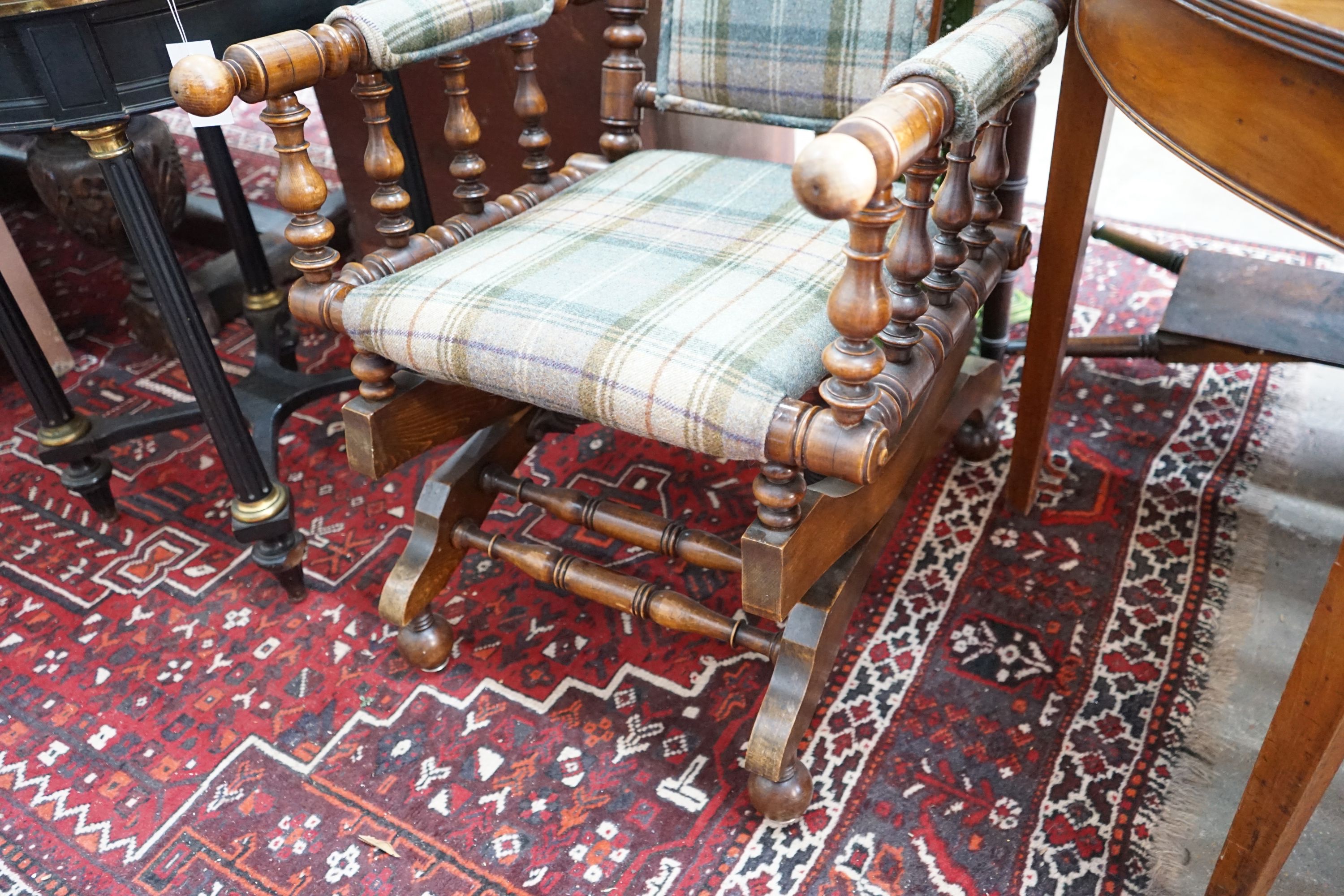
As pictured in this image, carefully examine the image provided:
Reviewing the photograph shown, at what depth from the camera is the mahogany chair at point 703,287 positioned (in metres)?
0.92

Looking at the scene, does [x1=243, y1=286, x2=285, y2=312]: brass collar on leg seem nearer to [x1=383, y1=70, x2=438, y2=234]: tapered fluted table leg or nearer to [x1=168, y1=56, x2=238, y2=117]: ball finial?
[x1=383, y1=70, x2=438, y2=234]: tapered fluted table leg

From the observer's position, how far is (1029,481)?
5.17 feet

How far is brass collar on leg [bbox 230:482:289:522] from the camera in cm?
148

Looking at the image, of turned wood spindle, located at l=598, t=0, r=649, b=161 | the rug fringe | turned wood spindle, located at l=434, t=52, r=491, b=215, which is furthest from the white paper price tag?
the rug fringe

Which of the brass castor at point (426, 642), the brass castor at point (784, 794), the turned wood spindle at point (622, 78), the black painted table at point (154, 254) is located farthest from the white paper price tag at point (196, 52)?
the brass castor at point (784, 794)

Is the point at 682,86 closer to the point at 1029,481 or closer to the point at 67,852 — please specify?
the point at 1029,481

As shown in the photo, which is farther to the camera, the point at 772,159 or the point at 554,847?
the point at 772,159

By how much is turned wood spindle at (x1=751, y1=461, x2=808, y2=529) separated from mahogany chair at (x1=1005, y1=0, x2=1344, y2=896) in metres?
0.43

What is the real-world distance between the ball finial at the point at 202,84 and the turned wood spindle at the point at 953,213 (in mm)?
722

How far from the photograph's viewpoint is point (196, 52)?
113cm

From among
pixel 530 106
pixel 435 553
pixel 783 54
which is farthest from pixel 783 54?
pixel 435 553

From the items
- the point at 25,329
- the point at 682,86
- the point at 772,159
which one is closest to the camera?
the point at 682,86

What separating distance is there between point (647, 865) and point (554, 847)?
0.38 ft

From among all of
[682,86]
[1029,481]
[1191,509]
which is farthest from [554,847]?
[1191,509]
